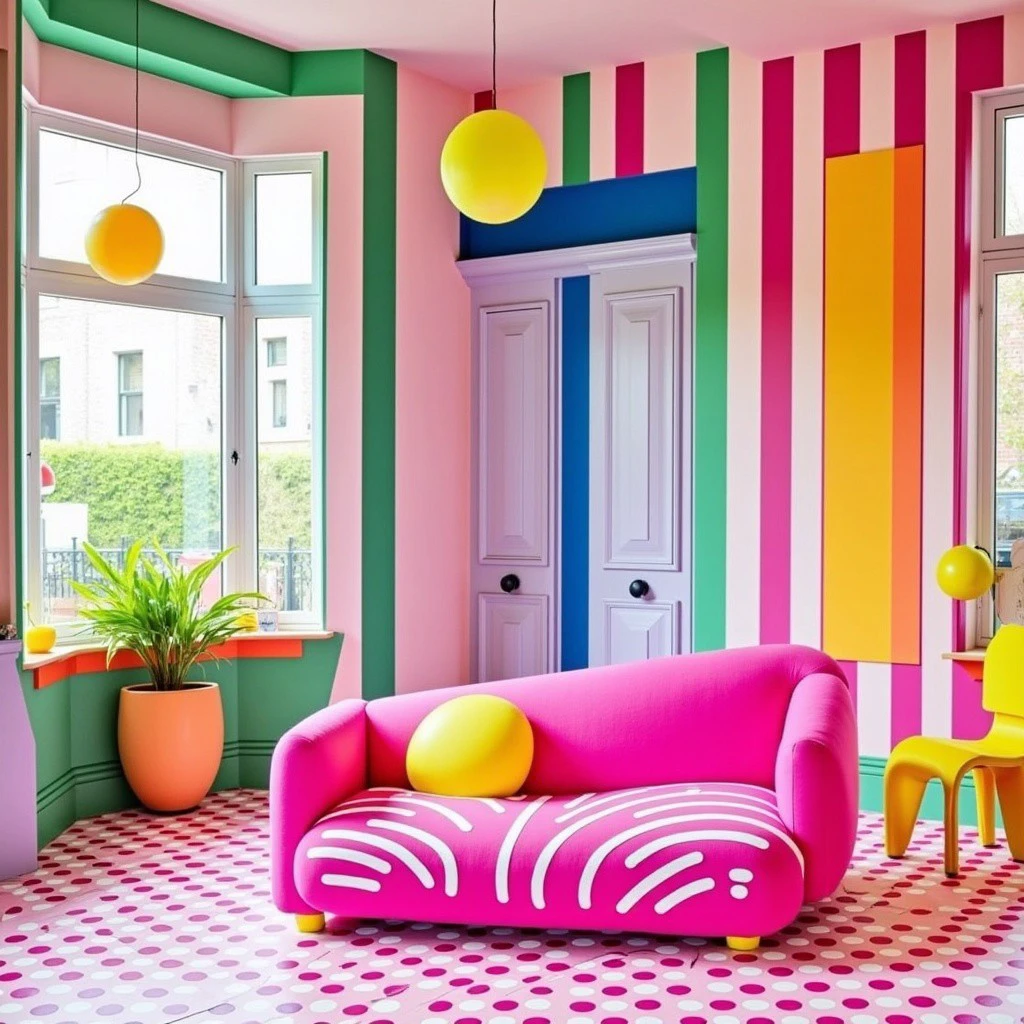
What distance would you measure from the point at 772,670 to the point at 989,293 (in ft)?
6.58

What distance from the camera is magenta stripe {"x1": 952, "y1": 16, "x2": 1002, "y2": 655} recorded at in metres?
5.05

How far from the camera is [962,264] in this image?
5082mm

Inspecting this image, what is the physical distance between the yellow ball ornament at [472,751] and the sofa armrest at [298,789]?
0.26m

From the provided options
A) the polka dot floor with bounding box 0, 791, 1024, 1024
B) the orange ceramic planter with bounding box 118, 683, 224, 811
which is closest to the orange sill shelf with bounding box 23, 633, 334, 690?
the orange ceramic planter with bounding box 118, 683, 224, 811

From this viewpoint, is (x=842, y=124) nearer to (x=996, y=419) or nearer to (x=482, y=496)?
(x=996, y=419)

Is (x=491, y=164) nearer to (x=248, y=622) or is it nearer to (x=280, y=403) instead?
(x=280, y=403)

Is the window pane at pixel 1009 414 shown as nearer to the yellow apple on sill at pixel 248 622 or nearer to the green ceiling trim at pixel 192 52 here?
the green ceiling trim at pixel 192 52

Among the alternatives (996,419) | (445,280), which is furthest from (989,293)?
(445,280)

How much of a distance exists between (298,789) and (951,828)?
84.9 inches

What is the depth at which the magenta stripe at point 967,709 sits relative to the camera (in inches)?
200

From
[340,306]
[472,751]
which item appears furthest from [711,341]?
[472,751]

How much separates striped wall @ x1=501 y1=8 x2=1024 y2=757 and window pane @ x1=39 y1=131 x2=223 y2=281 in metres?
1.66

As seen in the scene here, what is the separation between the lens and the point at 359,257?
5.60 meters

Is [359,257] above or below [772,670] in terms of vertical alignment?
above
